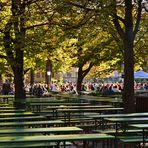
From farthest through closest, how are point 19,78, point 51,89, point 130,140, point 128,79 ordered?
point 51,89 < point 19,78 < point 128,79 < point 130,140

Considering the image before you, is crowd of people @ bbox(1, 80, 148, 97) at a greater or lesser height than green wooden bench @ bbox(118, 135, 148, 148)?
greater

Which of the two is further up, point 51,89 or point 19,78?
point 19,78

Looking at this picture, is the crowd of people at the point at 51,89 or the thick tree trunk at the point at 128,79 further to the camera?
the crowd of people at the point at 51,89

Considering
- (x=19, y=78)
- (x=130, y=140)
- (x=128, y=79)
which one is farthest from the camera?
(x=19, y=78)

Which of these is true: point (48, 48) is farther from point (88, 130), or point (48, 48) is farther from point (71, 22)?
point (88, 130)

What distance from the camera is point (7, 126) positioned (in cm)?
1042

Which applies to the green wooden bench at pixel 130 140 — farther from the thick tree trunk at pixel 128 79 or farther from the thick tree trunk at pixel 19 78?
the thick tree trunk at pixel 19 78

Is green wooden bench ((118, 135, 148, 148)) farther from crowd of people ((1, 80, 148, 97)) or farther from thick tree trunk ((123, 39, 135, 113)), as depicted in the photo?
crowd of people ((1, 80, 148, 97))

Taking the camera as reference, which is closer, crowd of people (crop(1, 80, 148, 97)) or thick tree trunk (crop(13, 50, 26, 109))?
thick tree trunk (crop(13, 50, 26, 109))

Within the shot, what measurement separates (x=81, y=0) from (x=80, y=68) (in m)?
20.3

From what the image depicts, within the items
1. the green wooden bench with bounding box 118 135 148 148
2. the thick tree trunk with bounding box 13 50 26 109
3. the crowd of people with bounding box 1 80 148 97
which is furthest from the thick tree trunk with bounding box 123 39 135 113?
the crowd of people with bounding box 1 80 148 97

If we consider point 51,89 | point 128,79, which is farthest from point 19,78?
point 51,89

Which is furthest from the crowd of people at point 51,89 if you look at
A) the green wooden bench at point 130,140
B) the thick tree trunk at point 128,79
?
the green wooden bench at point 130,140

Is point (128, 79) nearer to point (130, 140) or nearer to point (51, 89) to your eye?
point (130, 140)
